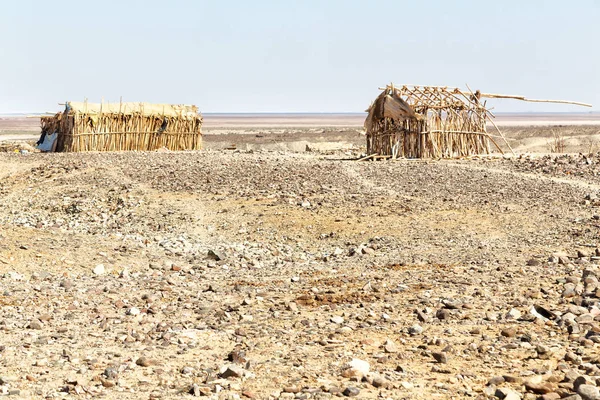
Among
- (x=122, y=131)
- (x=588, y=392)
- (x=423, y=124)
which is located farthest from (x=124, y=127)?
(x=588, y=392)

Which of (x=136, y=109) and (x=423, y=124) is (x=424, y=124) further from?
(x=136, y=109)

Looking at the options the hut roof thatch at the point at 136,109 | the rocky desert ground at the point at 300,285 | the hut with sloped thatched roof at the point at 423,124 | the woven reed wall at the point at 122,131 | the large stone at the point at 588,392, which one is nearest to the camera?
the large stone at the point at 588,392

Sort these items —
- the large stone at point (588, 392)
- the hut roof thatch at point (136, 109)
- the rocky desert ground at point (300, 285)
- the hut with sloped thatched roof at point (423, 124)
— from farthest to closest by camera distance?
1. the hut roof thatch at point (136, 109)
2. the hut with sloped thatched roof at point (423, 124)
3. the rocky desert ground at point (300, 285)
4. the large stone at point (588, 392)

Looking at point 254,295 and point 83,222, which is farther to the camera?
point 83,222

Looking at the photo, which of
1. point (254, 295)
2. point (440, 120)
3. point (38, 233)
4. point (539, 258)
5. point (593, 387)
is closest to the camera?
point (593, 387)

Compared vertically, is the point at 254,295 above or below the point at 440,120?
below

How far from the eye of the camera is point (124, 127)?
97.0 ft

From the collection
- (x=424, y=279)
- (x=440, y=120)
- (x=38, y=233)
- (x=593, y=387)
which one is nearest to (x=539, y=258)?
(x=424, y=279)

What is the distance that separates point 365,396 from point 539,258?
567 centimetres

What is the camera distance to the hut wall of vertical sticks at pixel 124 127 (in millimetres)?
28672

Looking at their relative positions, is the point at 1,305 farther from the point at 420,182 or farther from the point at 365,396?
the point at 420,182

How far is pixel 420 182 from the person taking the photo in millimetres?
19422

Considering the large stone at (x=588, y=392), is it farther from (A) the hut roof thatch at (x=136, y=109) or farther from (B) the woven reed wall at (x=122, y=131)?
(A) the hut roof thatch at (x=136, y=109)

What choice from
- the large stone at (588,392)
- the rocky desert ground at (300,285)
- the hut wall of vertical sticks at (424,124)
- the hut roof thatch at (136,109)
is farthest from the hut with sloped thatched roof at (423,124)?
the large stone at (588,392)
